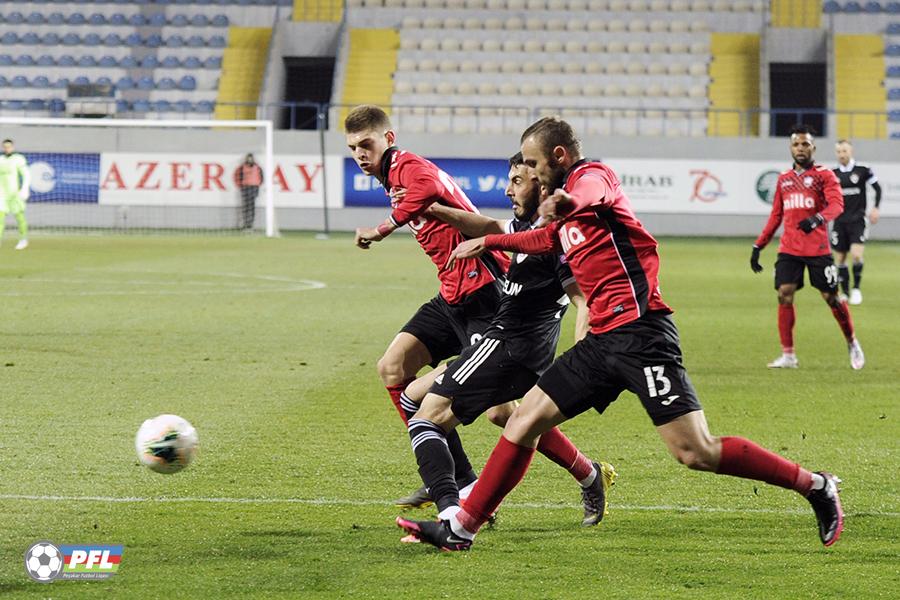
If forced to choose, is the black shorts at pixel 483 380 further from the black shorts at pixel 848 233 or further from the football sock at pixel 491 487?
the black shorts at pixel 848 233

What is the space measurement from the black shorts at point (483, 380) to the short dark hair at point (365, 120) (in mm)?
1170

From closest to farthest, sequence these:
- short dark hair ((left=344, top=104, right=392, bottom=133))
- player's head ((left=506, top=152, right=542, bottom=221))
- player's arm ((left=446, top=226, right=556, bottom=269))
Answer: player's arm ((left=446, top=226, right=556, bottom=269)) → player's head ((left=506, top=152, right=542, bottom=221)) → short dark hair ((left=344, top=104, right=392, bottom=133))

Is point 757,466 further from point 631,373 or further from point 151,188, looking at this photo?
point 151,188

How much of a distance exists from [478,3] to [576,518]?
109 feet

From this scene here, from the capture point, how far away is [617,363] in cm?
515

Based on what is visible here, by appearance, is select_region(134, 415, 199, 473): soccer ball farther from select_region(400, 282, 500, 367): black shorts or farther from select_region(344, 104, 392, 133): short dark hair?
select_region(344, 104, 392, 133): short dark hair

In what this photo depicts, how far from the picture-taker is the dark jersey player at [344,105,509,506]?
6.09m

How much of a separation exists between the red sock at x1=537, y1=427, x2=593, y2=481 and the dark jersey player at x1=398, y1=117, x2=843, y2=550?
0.61 m

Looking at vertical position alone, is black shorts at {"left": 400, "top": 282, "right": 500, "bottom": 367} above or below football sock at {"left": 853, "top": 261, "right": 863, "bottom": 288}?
above

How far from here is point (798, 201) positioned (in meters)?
11.8

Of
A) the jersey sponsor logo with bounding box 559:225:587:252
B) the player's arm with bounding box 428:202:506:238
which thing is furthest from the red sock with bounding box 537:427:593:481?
the jersey sponsor logo with bounding box 559:225:587:252

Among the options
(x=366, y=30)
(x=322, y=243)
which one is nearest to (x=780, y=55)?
(x=366, y=30)

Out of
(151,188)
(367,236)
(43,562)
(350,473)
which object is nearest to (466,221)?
A: (367,236)

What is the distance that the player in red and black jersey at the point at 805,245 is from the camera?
37.8 ft
